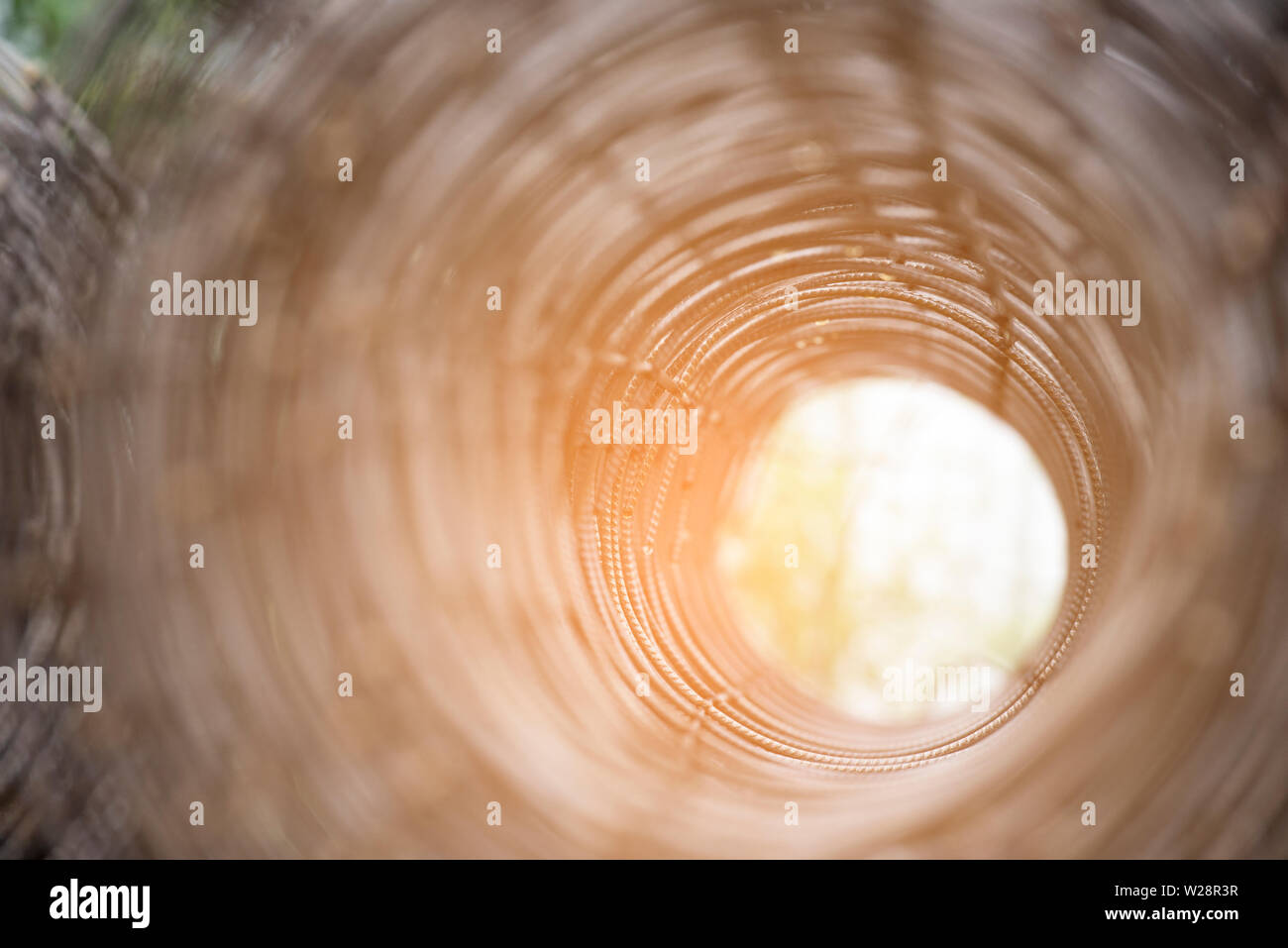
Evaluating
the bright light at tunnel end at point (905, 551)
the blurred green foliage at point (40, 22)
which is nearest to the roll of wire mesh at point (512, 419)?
the blurred green foliage at point (40, 22)

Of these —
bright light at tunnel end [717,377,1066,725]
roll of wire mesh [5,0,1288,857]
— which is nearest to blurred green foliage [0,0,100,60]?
roll of wire mesh [5,0,1288,857]

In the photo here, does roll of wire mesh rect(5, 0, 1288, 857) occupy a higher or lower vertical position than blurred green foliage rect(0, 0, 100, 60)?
lower

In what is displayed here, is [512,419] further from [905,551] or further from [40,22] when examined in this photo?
[905,551]

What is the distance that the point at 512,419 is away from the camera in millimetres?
675

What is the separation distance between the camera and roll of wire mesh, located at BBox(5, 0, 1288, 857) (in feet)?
1.48

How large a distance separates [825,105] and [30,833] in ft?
2.37

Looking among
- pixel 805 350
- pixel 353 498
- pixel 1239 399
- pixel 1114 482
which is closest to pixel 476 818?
pixel 353 498

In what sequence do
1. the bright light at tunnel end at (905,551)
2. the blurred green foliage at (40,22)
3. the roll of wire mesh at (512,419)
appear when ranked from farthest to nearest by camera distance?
the bright light at tunnel end at (905,551) → the blurred green foliage at (40,22) → the roll of wire mesh at (512,419)

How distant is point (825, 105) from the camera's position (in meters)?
0.65

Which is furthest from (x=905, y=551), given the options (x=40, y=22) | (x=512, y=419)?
(x=40, y=22)

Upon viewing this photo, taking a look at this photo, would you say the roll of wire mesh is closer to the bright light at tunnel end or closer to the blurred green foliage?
the blurred green foliage

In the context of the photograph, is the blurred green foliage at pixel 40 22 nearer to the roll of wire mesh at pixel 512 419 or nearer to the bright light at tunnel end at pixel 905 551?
the roll of wire mesh at pixel 512 419

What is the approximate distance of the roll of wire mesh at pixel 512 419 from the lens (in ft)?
1.48

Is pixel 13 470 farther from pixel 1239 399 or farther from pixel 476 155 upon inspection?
pixel 1239 399
